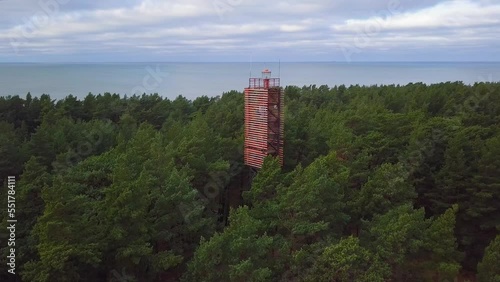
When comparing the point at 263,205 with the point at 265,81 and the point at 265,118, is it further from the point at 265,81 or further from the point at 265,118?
the point at 265,81

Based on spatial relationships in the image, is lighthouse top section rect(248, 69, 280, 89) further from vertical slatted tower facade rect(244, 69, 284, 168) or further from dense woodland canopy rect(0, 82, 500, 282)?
dense woodland canopy rect(0, 82, 500, 282)

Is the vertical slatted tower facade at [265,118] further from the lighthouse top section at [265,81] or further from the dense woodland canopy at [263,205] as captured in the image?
the dense woodland canopy at [263,205]

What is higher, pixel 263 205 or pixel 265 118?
pixel 265 118

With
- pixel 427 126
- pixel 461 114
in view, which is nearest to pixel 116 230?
pixel 427 126

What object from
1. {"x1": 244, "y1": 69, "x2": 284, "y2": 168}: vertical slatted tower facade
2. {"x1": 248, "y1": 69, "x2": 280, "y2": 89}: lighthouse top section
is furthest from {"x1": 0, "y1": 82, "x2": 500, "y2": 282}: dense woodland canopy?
{"x1": 248, "y1": 69, "x2": 280, "y2": 89}: lighthouse top section

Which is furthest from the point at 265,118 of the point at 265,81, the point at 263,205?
the point at 263,205

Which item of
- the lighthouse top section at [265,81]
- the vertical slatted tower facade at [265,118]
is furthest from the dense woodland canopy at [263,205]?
the lighthouse top section at [265,81]
